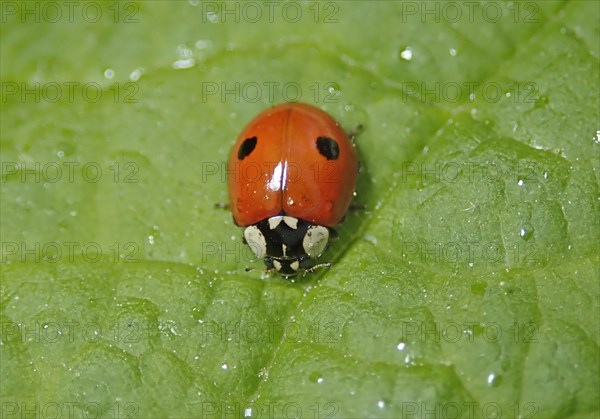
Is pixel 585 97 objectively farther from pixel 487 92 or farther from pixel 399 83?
pixel 399 83

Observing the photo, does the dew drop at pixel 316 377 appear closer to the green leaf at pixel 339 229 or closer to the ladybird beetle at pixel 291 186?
the green leaf at pixel 339 229

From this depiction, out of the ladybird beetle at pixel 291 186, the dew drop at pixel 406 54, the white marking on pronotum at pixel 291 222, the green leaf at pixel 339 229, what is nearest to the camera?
the green leaf at pixel 339 229

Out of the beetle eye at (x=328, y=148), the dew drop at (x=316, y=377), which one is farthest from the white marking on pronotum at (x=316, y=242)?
the dew drop at (x=316, y=377)

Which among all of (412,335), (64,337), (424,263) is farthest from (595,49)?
(64,337)

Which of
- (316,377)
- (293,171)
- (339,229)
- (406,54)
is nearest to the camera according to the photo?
(316,377)

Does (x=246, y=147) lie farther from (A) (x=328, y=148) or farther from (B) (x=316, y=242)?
(B) (x=316, y=242)

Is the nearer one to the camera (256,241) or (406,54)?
(256,241)

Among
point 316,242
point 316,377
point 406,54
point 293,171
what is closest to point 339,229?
point 316,242

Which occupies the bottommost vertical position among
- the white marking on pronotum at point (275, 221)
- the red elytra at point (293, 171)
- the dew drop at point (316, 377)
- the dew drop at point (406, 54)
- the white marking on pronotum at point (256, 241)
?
the dew drop at point (316, 377)
